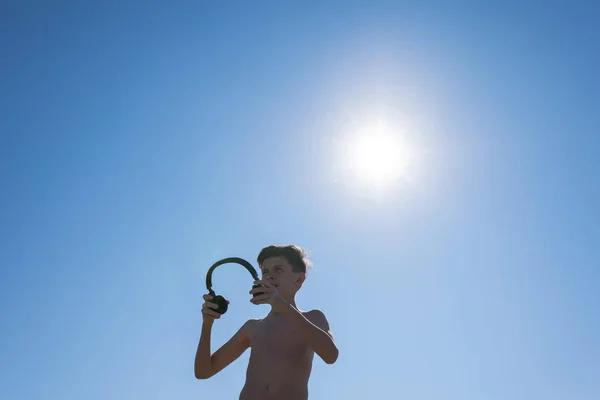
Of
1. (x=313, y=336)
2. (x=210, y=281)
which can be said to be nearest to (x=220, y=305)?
(x=210, y=281)

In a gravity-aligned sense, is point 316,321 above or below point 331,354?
above

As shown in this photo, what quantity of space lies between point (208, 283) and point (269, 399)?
41.6 inches

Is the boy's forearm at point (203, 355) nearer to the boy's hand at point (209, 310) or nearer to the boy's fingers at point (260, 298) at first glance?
the boy's hand at point (209, 310)

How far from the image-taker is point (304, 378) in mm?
4512

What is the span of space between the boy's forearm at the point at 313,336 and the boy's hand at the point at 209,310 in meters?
0.73

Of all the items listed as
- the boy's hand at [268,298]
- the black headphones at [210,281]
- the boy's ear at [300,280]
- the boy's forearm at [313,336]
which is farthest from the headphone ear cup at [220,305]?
the boy's ear at [300,280]

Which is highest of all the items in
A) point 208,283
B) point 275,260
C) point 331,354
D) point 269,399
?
point 275,260

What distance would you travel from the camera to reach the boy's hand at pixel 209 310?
177 inches

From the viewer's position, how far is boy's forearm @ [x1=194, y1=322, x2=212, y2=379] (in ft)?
15.1

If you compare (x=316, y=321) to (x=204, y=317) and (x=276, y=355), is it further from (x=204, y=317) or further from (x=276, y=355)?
(x=204, y=317)

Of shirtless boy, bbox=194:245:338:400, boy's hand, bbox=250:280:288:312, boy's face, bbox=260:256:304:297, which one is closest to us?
boy's hand, bbox=250:280:288:312

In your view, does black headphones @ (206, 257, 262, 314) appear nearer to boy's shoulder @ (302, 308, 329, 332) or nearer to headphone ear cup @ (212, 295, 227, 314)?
headphone ear cup @ (212, 295, 227, 314)

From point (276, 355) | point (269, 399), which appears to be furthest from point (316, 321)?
point (269, 399)

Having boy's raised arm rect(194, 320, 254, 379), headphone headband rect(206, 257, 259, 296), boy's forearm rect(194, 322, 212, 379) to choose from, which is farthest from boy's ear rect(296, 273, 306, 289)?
boy's forearm rect(194, 322, 212, 379)
